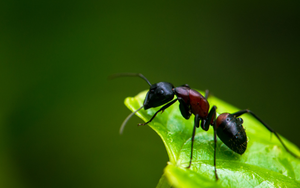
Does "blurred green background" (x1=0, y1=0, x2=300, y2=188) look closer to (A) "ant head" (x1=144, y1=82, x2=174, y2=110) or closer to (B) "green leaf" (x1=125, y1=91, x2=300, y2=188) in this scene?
(B) "green leaf" (x1=125, y1=91, x2=300, y2=188)

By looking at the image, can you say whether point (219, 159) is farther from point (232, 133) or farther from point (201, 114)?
point (201, 114)

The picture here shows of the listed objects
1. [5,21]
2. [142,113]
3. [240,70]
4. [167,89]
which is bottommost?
[240,70]

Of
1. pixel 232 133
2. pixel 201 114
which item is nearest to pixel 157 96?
pixel 201 114

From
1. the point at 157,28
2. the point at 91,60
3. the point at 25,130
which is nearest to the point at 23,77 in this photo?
the point at 25,130

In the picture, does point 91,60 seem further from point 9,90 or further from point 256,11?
point 256,11

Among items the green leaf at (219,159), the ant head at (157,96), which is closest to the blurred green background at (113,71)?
the green leaf at (219,159)
